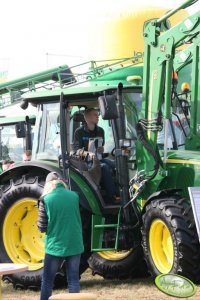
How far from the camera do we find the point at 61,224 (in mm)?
6000

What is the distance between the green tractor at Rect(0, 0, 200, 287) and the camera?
724 cm

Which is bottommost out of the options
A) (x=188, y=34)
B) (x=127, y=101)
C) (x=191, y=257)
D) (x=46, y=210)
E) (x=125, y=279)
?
(x=125, y=279)

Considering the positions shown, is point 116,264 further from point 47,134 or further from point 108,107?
point 108,107

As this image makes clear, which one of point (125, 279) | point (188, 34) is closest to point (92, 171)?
point (125, 279)

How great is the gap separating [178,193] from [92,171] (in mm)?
1171

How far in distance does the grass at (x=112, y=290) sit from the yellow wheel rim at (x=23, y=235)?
450 mm

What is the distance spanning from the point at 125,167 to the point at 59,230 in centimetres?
187

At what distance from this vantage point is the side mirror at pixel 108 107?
7.03 m

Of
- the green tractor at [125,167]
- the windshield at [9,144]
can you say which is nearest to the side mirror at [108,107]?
the green tractor at [125,167]

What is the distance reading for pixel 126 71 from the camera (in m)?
15.7

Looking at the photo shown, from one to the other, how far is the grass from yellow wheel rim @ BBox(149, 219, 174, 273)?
33 cm

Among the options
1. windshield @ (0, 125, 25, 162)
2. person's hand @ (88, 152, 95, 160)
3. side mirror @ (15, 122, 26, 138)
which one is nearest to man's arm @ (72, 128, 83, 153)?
person's hand @ (88, 152, 95, 160)

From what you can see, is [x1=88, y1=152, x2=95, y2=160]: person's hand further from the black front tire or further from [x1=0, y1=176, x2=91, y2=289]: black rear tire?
the black front tire

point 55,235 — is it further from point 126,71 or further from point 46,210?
point 126,71
